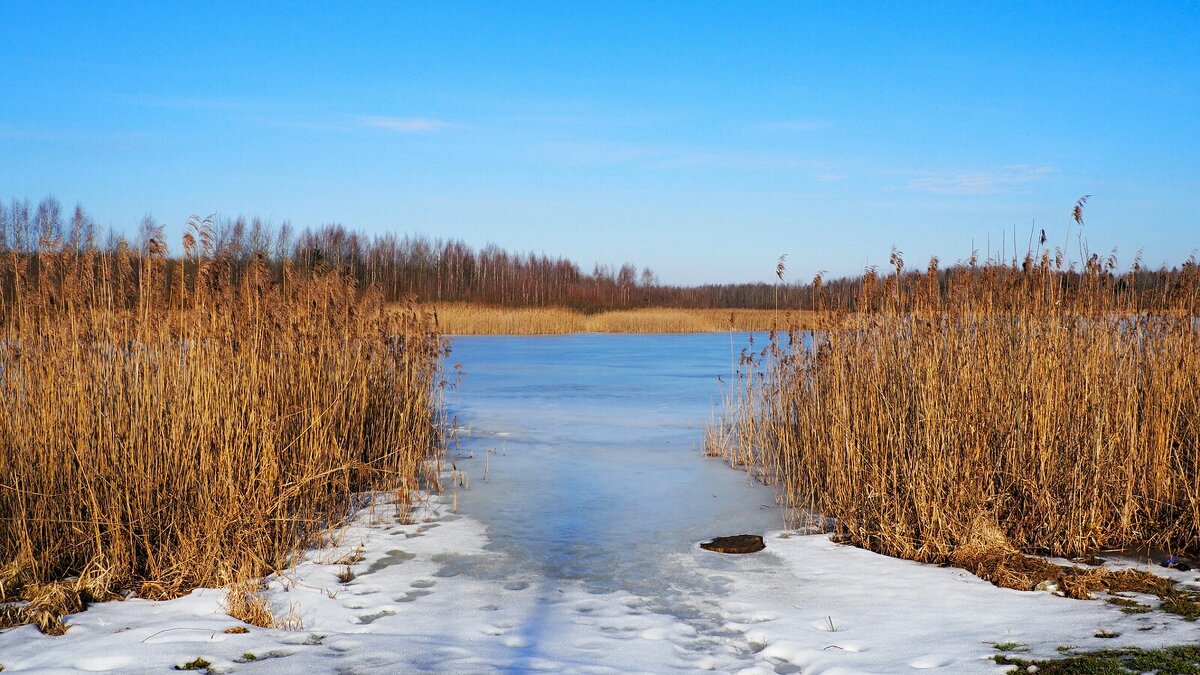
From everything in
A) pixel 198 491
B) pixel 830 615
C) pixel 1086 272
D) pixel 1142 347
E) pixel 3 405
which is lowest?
pixel 830 615

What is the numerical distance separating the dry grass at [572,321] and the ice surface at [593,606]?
1978 centimetres

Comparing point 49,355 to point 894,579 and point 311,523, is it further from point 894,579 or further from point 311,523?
→ point 894,579

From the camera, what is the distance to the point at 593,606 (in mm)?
3605

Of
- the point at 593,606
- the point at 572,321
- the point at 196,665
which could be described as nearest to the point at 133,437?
the point at 196,665

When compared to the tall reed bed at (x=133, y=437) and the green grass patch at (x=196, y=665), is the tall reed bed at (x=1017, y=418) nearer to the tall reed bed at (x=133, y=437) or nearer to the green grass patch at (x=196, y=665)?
the tall reed bed at (x=133, y=437)

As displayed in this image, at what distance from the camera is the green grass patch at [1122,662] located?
2.64 metres

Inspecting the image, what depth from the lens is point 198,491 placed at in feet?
12.7

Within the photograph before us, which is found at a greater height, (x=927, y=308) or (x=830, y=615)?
(x=927, y=308)

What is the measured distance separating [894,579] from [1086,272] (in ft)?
7.31

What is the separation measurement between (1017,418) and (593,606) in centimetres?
241

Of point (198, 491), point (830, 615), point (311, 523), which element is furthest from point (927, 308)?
point (198, 491)

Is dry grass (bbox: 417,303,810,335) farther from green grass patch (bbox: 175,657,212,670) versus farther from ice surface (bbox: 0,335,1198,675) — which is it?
green grass patch (bbox: 175,657,212,670)

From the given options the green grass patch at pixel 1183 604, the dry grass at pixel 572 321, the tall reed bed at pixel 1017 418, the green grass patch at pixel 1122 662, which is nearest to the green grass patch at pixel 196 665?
the green grass patch at pixel 1122 662

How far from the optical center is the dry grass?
1029 inches
